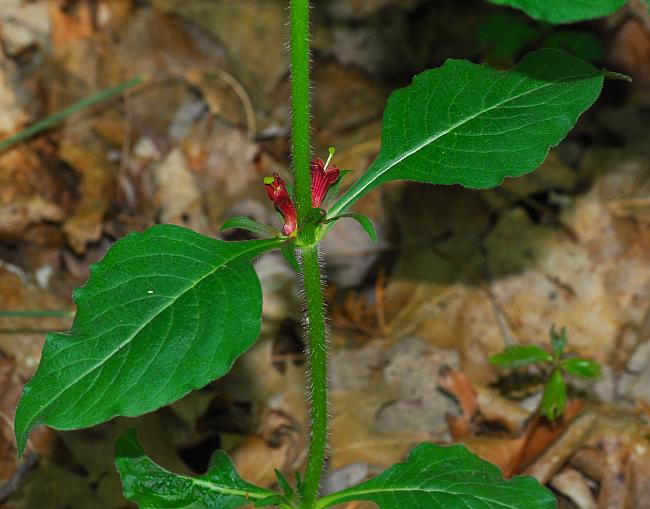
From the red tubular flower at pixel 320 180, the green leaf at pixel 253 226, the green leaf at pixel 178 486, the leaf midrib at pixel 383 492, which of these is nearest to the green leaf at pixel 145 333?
the green leaf at pixel 253 226

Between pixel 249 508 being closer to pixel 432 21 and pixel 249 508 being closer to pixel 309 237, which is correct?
pixel 309 237

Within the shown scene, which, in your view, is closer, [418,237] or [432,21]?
[418,237]

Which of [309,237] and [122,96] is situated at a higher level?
[122,96]

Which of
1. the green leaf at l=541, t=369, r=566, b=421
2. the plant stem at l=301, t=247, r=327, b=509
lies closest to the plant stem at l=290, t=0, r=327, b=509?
the plant stem at l=301, t=247, r=327, b=509

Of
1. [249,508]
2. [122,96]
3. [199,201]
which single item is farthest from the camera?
[122,96]

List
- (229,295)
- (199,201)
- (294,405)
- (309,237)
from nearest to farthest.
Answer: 1. (229,295)
2. (309,237)
3. (294,405)
4. (199,201)

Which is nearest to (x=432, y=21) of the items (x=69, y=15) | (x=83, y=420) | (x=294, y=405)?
(x=69, y=15)

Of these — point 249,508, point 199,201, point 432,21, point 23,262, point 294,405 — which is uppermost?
point 432,21
